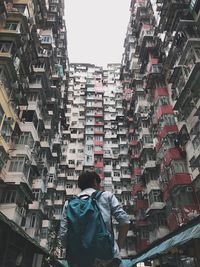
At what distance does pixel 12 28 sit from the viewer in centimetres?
2662

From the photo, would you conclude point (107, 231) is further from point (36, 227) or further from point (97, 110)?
point (97, 110)

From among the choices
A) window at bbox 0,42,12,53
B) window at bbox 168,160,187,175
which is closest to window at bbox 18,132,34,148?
window at bbox 0,42,12,53

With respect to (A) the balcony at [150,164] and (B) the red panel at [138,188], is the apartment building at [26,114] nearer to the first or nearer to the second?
(B) the red panel at [138,188]

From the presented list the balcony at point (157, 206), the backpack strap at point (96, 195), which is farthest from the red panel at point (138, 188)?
the backpack strap at point (96, 195)

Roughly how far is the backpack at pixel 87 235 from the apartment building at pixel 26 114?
69.4ft

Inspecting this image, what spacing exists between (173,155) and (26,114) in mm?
16423

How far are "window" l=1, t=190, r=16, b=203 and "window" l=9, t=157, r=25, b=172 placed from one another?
6.58ft

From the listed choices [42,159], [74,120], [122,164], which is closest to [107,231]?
[42,159]

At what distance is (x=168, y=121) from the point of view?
30.5 meters

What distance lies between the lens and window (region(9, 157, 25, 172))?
82.9ft

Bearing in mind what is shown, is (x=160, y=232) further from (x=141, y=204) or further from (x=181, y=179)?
(x=141, y=204)

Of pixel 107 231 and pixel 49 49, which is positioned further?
pixel 49 49

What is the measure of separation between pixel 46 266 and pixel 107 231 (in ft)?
79.3

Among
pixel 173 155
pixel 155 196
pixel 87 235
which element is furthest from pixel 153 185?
pixel 87 235
